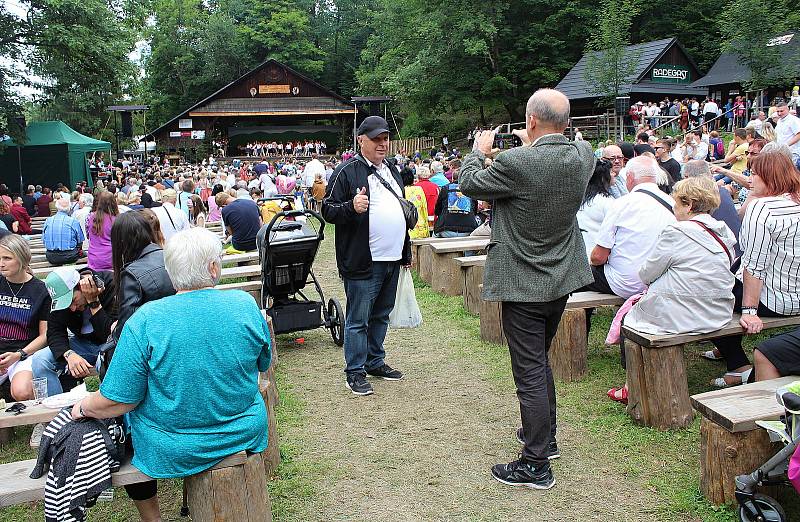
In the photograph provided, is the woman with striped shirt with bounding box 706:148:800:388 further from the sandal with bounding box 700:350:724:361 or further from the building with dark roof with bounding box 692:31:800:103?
the building with dark roof with bounding box 692:31:800:103

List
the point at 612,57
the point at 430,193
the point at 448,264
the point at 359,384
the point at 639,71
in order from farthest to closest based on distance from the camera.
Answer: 1. the point at 639,71
2. the point at 612,57
3. the point at 430,193
4. the point at 448,264
5. the point at 359,384

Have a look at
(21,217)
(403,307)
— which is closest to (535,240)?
(403,307)

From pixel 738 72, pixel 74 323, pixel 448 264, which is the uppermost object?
pixel 738 72

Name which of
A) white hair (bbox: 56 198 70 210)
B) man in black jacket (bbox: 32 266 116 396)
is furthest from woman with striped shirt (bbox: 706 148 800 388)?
white hair (bbox: 56 198 70 210)

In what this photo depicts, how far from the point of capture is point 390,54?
152 feet

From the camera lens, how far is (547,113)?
11.3ft

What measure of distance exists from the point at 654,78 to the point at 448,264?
30.2 metres

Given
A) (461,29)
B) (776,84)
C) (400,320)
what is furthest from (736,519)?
(461,29)

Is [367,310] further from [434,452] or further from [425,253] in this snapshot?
[425,253]

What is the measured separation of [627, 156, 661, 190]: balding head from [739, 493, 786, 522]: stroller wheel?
262 cm

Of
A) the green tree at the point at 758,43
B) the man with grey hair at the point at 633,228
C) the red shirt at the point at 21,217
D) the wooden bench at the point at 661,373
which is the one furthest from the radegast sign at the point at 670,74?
the wooden bench at the point at 661,373

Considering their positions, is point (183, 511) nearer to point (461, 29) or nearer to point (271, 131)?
point (461, 29)

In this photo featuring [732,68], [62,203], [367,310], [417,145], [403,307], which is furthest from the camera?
[417,145]

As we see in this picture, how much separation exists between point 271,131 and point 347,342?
45.6m
